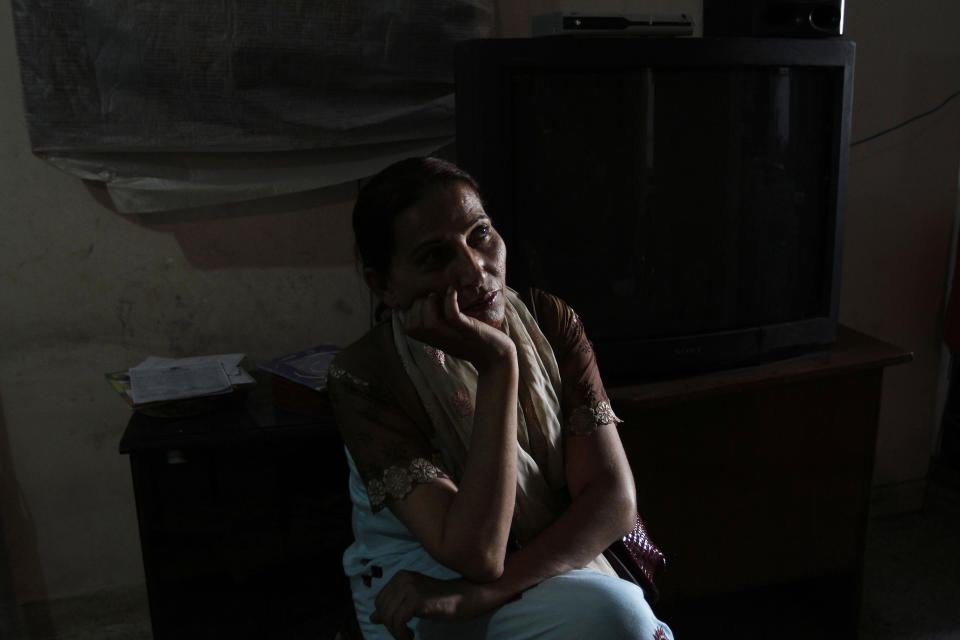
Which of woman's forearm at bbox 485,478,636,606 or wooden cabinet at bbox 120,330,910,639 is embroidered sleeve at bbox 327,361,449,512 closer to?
woman's forearm at bbox 485,478,636,606

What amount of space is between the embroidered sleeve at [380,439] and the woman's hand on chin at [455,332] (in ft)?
0.42

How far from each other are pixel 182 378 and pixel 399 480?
0.76m

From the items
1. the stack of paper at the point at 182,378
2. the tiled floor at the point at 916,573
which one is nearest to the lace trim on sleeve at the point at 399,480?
the stack of paper at the point at 182,378

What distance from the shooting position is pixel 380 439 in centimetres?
124

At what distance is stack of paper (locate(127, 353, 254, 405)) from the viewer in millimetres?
1716

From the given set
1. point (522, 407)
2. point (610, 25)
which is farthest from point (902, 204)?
point (522, 407)

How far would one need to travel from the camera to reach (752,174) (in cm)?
177

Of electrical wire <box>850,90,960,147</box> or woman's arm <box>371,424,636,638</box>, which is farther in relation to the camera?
electrical wire <box>850,90,960,147</box>

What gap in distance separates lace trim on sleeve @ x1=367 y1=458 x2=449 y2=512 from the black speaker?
1206mm

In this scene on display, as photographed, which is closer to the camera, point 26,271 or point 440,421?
point 440,421

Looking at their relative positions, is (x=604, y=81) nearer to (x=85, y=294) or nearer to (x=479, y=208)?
(x=479, y=208)

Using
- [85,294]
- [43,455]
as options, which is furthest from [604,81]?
[43,455]

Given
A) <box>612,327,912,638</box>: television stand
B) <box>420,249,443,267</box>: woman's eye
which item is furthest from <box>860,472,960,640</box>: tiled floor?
<box>420,249,443,267</box>: woman's eye

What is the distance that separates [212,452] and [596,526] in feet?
2.73
